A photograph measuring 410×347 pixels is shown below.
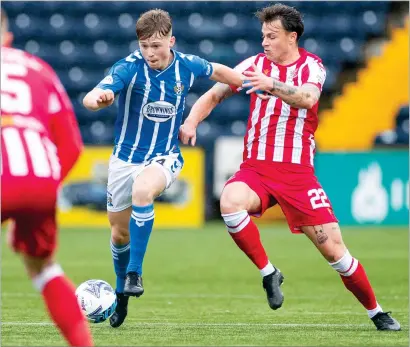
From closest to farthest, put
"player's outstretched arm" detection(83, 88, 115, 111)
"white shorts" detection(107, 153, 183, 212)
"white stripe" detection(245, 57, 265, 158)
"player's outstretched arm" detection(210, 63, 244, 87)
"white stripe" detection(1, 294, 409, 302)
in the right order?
1. "player's outstretched arm" detection(83, 88, 115, 111)
2. "player's outstretched arm" detection(210, 63, 244, 87)
3. "white shorts" detection(107, 153, 183, 212)
4. "white stripe" detection(245, 57, 265, 158)
5. "white stripe" detection(1, 294, 409, 302)

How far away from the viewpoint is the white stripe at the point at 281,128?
662 cm

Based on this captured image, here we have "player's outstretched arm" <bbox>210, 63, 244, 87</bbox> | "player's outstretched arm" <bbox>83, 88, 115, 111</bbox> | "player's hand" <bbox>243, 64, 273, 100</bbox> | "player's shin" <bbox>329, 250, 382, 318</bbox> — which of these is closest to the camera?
"player's outstretched arm" <bbox>83, 88, 115, 111</bbox>

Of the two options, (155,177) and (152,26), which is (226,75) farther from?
(155,177)

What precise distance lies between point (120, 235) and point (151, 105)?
894 millimetres

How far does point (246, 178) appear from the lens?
6.56 metres

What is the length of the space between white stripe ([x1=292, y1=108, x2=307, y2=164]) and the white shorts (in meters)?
0.77

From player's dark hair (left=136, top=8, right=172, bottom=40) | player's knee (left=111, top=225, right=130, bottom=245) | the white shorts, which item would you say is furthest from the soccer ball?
player's dark hair (left=136, top=8, right=172, bottom=40)

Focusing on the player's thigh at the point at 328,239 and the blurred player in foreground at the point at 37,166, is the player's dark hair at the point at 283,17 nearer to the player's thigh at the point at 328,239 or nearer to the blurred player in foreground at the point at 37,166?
the player's thigh at the point at 328,239

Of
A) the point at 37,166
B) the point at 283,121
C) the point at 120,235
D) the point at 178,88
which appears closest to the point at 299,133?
the point at 283,121


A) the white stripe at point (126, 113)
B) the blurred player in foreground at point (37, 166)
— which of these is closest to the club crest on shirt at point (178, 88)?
the white stripe at point (126, 113)

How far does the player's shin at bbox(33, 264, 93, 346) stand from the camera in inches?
175

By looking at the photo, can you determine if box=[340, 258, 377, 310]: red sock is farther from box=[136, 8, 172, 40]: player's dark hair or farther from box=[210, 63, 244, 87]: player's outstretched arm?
box=[136, 8, 172, 40]: player's dark hair

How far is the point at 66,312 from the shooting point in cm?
445

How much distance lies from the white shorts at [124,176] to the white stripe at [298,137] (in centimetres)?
77
